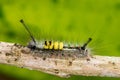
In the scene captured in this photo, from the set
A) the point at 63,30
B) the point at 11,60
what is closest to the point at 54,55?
the point at 11,60

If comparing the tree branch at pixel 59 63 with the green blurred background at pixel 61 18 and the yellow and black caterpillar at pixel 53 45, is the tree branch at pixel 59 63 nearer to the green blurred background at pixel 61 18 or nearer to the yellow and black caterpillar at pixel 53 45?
the yellow and black caterpillar at pixel 53 45

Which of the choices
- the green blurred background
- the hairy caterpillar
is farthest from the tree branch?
the green blurred background

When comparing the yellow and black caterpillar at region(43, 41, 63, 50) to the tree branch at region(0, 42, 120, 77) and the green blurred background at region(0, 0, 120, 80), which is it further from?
the green blurred background at region(0, 0, 120, 80)

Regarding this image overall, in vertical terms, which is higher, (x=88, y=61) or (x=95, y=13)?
(x=95, y=13)

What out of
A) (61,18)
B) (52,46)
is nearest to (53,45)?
(52,46)

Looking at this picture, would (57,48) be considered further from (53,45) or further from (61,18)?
(61,18)

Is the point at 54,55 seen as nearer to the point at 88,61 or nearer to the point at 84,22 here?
the point at 88,61
